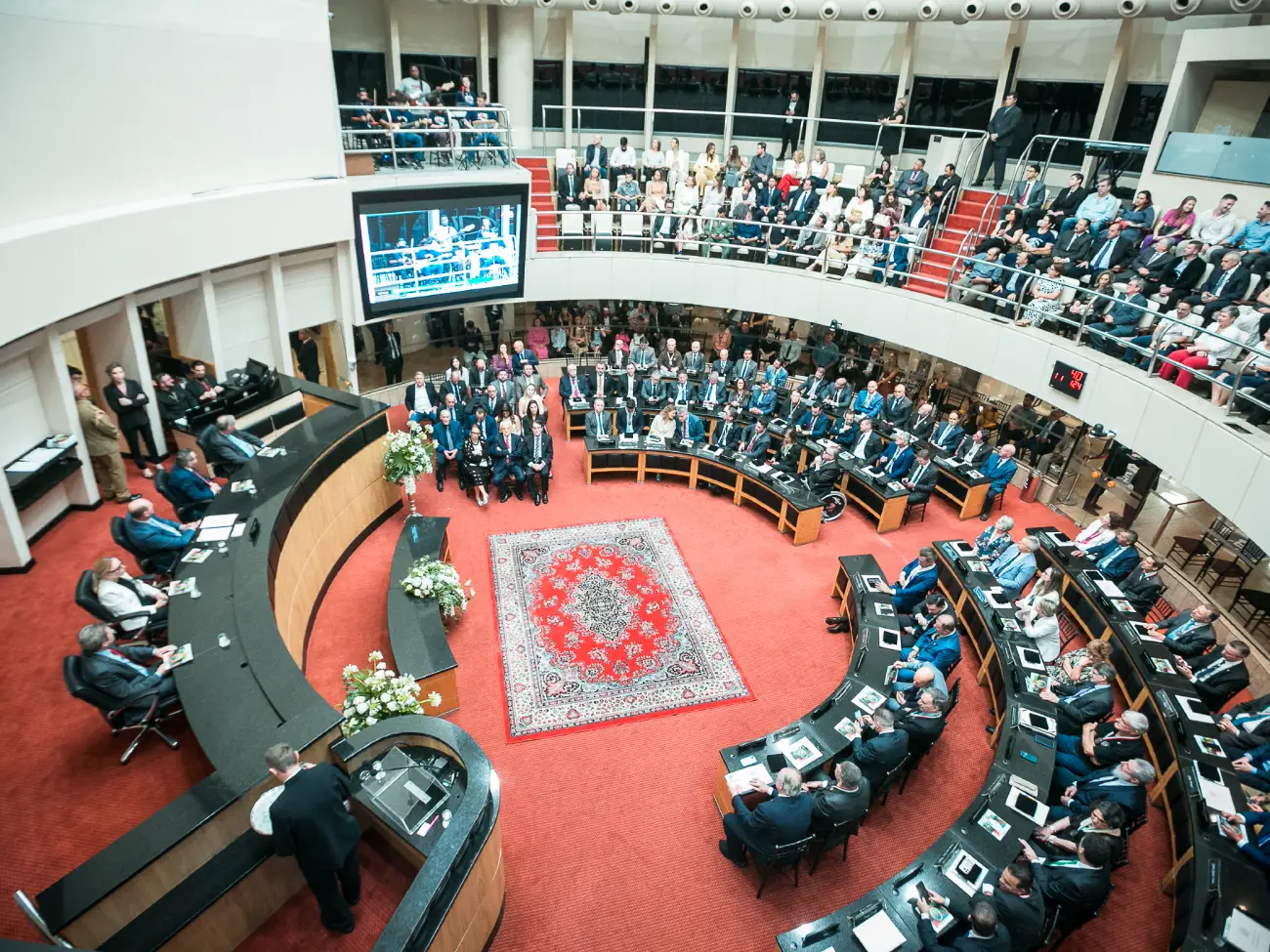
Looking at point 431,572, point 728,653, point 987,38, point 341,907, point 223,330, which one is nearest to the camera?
point 341,907

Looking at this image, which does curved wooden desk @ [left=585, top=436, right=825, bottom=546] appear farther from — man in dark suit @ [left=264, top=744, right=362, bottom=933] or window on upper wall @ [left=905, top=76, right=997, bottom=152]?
window on upper wall @ [left=905, top=76, right=997, bottom=152]

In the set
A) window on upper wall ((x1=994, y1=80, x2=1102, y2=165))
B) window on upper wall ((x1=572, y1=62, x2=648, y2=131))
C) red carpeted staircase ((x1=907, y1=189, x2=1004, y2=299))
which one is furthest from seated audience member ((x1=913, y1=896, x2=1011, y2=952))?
window on upper wall ((x1=572, y1=62, x2=648, y2=131))

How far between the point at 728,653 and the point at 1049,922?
13.9ft

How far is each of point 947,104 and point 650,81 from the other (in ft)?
24.2

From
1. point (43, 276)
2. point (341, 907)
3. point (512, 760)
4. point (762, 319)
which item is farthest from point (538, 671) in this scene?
point (762, 319)

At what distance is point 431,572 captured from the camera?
27.3 ft

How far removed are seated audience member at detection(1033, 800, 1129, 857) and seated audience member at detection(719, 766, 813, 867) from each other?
1.90 metres

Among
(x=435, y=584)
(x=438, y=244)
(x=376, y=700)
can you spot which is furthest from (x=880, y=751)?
(x=438, y=244)

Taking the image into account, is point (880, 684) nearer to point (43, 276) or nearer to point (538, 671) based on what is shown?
point (538, 671)

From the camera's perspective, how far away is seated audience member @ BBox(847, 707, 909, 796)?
6.28 meters

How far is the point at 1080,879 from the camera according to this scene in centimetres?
519

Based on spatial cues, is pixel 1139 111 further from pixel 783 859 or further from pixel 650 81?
pixel 783 859

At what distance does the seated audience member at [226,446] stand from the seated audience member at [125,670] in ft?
11.9

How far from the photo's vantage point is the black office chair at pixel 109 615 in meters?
5.94
